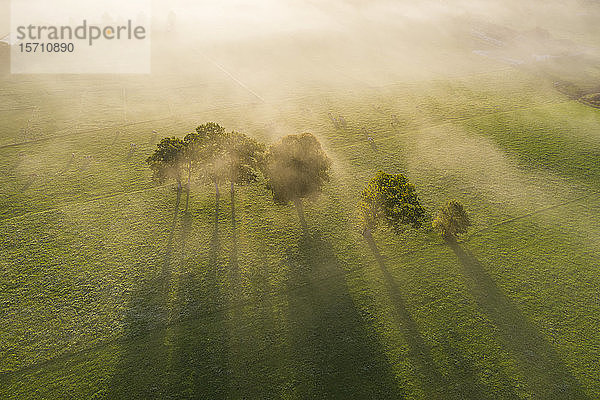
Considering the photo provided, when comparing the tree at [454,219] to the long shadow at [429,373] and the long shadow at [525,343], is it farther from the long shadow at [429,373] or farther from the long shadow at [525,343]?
the long shadow at [429,373]

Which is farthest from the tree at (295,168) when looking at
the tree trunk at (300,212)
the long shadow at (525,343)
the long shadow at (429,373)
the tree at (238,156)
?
the long shadow at (525,343)

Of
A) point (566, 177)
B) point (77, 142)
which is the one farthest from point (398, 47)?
point (77, 142)

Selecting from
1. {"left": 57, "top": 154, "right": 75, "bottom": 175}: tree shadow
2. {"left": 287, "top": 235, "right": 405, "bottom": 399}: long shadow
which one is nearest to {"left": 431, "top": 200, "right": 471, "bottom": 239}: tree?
{"left": 287, "top": 235, "right": 405, "bottom": 399}: long shadow

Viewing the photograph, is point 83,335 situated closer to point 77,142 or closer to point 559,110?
point 77,142

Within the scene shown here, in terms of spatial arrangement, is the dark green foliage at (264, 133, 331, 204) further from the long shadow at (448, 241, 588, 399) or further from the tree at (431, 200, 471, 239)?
the long shadow at (448, 241, 588, 399)

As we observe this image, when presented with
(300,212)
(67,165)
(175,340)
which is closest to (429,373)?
(175,340)

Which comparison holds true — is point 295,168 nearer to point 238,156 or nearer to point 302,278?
point 238,156

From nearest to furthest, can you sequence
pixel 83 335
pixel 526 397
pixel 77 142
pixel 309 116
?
pixel 526 397 < pixel 83 335 < pixel 77 142 < pixel 309 116
